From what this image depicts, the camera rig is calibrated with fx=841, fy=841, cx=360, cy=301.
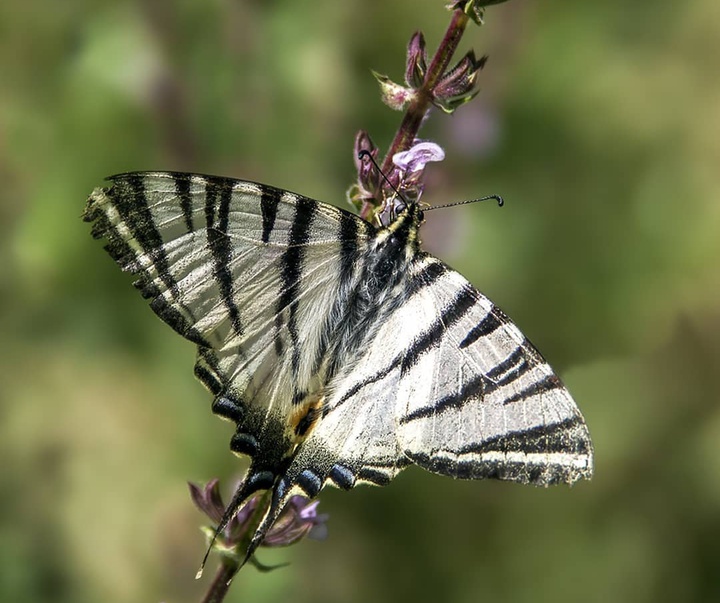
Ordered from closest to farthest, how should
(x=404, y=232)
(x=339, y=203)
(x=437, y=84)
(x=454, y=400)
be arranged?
(x=437, y=84), (x=454, y=400), (x=404, y=232), (x=339, y=203)

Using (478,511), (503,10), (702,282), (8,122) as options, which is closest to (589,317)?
(702,282)

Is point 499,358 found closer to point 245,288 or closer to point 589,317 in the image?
point 245,288

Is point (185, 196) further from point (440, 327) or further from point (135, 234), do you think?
point (440, 327)

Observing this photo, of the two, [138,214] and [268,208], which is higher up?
[138,214]

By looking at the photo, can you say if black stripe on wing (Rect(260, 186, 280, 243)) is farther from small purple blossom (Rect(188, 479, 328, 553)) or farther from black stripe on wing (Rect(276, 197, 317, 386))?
small purple blossom (Rect(188, 479, 328, 553))

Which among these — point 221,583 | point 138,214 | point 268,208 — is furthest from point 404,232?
point 221,583

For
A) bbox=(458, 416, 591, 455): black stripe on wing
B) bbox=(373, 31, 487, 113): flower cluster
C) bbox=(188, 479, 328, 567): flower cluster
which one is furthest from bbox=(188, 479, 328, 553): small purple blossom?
bbox=(373, 31, 487, 113): flower cluster

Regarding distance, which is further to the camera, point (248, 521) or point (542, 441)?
point (248, 521)
